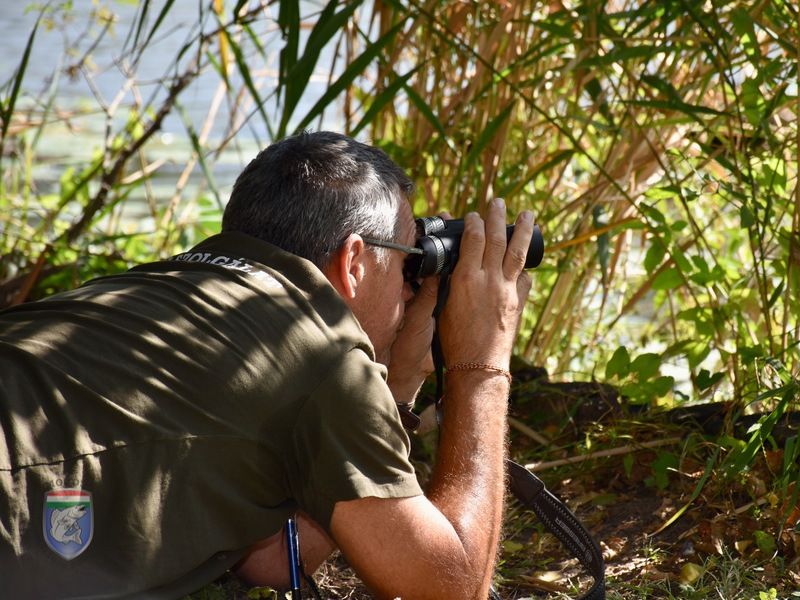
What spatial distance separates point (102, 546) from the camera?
1568mm

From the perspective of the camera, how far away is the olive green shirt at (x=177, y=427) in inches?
60.3

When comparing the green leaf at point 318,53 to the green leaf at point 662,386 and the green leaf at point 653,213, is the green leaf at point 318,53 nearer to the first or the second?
the green leaf at point 653,213

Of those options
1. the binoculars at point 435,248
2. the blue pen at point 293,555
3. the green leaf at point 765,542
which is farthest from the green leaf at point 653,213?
the blue pen at point 293,555

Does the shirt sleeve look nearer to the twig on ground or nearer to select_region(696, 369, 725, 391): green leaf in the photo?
the twig on ground

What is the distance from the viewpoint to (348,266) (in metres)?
1.80

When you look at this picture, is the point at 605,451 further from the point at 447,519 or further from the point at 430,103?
the point at 430,103

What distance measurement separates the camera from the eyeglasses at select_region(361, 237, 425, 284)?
1836 millimetres

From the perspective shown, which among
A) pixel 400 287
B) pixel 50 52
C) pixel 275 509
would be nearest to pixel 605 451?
pixel 400 287

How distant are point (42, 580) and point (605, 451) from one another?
1265mm

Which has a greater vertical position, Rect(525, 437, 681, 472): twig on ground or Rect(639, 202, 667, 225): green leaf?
Rect(639, 202, 667, 225): green leaf

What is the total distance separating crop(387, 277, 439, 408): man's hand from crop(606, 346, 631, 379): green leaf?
1.60 feet

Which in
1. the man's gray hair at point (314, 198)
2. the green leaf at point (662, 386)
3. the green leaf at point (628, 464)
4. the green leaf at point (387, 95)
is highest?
the green leaf at point (387, 95)

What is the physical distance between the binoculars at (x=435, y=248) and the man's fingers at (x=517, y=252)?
0.09ft

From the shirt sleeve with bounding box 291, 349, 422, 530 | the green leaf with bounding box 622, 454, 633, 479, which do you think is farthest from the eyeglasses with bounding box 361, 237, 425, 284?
the green leaf with bounding box 622, 454, 633, 479
